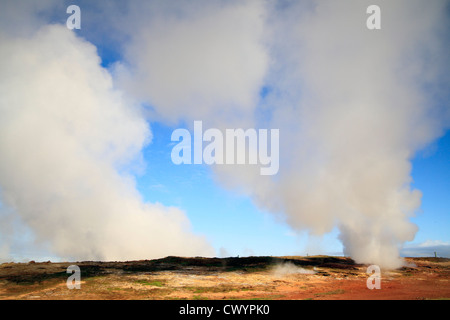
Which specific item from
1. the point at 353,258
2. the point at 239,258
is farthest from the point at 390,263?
the point at 239,258

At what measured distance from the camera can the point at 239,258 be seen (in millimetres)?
49750

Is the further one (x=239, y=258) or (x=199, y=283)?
(x=239, y=258)

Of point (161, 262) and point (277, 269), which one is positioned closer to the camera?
point (277, 269)

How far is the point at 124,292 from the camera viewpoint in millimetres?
22812

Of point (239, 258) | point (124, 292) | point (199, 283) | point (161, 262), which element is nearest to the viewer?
point (124, 292)
